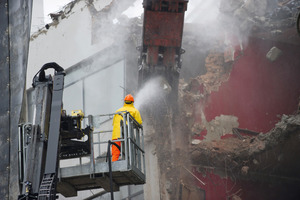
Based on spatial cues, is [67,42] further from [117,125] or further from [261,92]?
[117,125]

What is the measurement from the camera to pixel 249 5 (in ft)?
52.2

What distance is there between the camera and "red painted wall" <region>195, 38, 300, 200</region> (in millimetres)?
14148

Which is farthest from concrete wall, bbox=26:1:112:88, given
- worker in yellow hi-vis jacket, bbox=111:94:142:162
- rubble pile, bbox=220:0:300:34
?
worker in yellow hi-vis jacket, bbox=111:94:142:162

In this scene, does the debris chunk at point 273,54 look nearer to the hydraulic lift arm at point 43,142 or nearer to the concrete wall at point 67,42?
the concrete wall at point 67,42

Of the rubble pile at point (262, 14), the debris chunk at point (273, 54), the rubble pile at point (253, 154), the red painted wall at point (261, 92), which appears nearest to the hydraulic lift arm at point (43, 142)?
the rubble pile at point (253, 154)

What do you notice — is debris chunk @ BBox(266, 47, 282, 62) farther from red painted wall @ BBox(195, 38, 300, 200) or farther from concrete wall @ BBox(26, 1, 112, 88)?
concrete wall @ BBox(26, 1, 112, 88)

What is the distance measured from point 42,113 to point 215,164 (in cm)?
874

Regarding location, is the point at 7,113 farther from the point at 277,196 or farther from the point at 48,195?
the point at 277,196

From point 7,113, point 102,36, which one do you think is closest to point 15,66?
point 7,113

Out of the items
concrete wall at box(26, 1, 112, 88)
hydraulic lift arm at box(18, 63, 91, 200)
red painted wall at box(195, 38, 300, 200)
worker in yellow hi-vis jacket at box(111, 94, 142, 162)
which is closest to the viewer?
hydraulic lift arm at box(18, 63, 91, 200)

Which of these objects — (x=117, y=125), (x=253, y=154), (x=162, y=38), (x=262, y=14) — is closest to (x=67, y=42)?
(x=162, y=38)

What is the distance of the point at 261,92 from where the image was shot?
14.4 meters

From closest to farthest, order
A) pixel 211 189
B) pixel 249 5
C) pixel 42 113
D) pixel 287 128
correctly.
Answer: pixel 42 113 → pixel 287 128 → pixel 211 189 → pixel 249 5

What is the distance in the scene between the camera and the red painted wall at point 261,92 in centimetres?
1415
